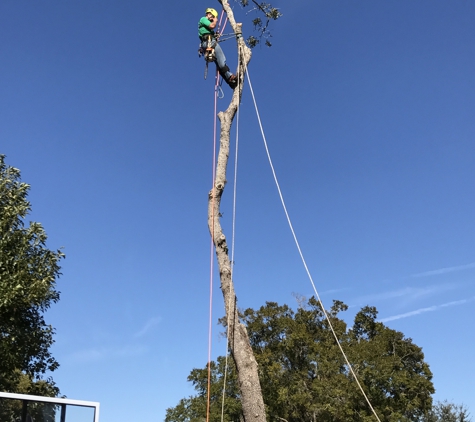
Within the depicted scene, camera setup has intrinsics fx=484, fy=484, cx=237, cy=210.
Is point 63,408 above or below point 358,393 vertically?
below

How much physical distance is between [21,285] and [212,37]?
7.92 metres

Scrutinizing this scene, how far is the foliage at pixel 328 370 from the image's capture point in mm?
26547

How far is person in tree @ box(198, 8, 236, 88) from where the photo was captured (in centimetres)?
850

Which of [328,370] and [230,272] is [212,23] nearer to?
[230,272]

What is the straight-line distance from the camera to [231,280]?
7.26 meters

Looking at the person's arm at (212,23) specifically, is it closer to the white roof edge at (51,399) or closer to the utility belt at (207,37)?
the utility belt at (207,37)

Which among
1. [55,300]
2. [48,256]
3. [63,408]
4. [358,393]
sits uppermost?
[48,256]

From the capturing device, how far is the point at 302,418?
94.1ft

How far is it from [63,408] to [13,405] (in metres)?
0.67

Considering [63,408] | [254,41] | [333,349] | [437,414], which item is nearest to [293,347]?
[333,349]

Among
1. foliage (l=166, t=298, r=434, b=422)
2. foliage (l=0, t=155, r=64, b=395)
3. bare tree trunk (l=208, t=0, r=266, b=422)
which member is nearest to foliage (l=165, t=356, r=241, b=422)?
foliage (l=166, t=298, r=434, b=422)

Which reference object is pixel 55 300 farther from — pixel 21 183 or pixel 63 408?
pixel 63 408

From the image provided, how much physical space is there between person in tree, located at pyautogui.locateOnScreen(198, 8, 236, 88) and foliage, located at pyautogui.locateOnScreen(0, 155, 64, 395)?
7610 mm

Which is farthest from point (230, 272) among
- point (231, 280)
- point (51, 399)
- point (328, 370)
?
point (328, 370)
